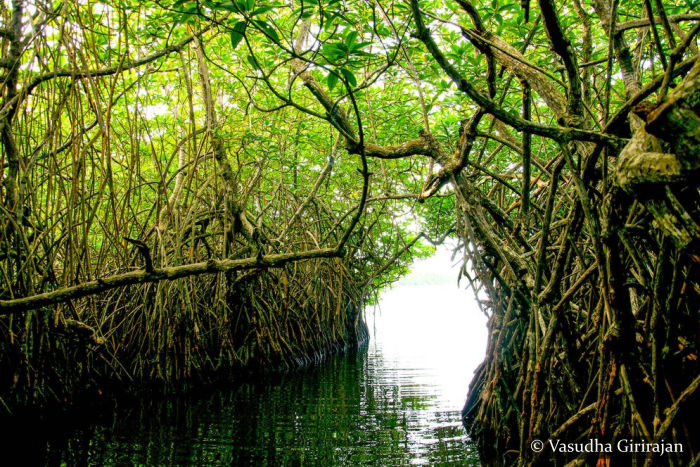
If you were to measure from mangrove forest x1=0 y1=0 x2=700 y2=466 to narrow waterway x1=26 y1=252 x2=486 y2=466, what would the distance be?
0.19m

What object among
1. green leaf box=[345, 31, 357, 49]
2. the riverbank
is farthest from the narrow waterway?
green leaf box=[345, 31, 357, 49]

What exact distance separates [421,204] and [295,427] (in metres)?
2.19

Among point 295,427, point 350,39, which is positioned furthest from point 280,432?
point 350,39

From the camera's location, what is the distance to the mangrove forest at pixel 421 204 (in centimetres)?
183

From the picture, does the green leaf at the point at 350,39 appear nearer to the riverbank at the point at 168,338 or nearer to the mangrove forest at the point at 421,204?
the mangrove forest at the point at 421,204

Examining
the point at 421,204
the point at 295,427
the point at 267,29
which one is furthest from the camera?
the point at 421,204

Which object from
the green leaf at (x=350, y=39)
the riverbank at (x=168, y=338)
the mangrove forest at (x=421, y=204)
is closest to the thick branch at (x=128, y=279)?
the mangrove forest at (x=421, y=204)

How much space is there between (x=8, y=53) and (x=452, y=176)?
2792mm

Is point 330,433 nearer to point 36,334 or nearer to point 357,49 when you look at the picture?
point 36,334

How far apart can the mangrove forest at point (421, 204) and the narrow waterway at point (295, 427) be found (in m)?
0.19

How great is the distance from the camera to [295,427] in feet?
12.5

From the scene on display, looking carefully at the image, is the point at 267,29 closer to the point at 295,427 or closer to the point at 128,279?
the point at 128,279

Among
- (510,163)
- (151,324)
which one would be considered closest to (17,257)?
(151,324)

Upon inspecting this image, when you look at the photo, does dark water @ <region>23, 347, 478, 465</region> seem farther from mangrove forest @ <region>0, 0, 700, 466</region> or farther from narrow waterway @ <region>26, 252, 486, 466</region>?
mangrove forest @ <region>0, 0, 700, 466</region>
